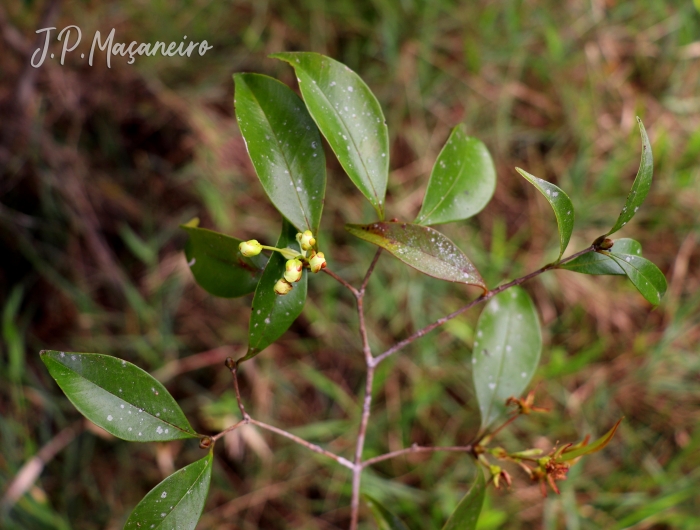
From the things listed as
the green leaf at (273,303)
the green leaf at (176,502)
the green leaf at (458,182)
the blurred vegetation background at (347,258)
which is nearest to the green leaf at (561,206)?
the green leaf at (458,182)

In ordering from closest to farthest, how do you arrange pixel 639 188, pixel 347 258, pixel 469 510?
pixel 639 188
pixel 469 510
pixel 347 258

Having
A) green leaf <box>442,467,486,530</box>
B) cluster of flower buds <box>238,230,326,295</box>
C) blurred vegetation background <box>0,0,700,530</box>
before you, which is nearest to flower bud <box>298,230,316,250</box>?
cluster of flower buds <box>238,230,326,295</box>

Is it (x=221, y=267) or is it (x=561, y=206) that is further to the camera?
(x=221, y=267)

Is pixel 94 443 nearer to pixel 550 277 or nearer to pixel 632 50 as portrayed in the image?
pixel 550 277

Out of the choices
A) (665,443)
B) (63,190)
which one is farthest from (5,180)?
(665,443)

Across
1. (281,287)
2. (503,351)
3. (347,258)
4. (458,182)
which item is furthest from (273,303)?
(347,258)

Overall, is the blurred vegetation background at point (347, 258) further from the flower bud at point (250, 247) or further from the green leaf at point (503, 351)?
the flower bud at point (250, 247)

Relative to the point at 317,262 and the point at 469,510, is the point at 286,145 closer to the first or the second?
the point at 317,262
